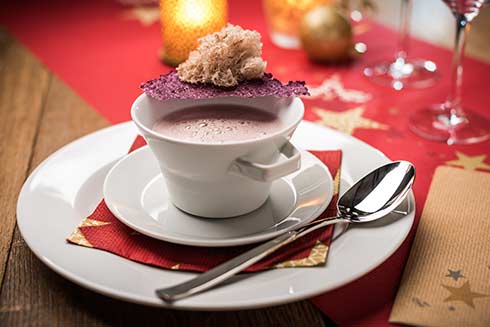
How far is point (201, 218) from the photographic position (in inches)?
29.8

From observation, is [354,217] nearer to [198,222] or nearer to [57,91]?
[198,222]

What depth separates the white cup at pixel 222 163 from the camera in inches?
26.7

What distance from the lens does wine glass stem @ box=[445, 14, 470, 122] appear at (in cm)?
107

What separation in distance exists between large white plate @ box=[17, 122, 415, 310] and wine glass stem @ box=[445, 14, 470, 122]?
0.99 ft

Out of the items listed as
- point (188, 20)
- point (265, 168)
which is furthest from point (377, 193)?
point (188, 20)

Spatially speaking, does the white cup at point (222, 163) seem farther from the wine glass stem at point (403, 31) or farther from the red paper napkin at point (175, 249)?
the wine glass stem at point (403, 31)

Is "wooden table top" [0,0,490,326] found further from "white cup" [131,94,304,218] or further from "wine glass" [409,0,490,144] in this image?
"wine glass" [409,0,490,144]

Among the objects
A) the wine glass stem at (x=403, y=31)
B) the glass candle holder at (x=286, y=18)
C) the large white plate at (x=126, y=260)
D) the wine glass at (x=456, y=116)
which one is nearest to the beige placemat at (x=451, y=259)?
the large white plate at (x=126, y=260)

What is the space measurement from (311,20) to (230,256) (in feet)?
2.42

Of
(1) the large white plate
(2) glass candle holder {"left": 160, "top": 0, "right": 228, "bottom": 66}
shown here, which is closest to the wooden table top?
(1) the large white plate

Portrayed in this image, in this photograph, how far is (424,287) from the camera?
700 millimetres

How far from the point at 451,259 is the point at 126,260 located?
0.35m

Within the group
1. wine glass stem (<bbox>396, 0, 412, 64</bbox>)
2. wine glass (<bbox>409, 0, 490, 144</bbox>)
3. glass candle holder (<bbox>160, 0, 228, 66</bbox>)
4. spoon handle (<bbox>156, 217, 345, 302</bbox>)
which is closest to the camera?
spoon handle (<bbox>156, 217, 345, 302</bbox>)

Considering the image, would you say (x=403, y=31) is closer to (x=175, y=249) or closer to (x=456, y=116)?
(x=456, y=116)
